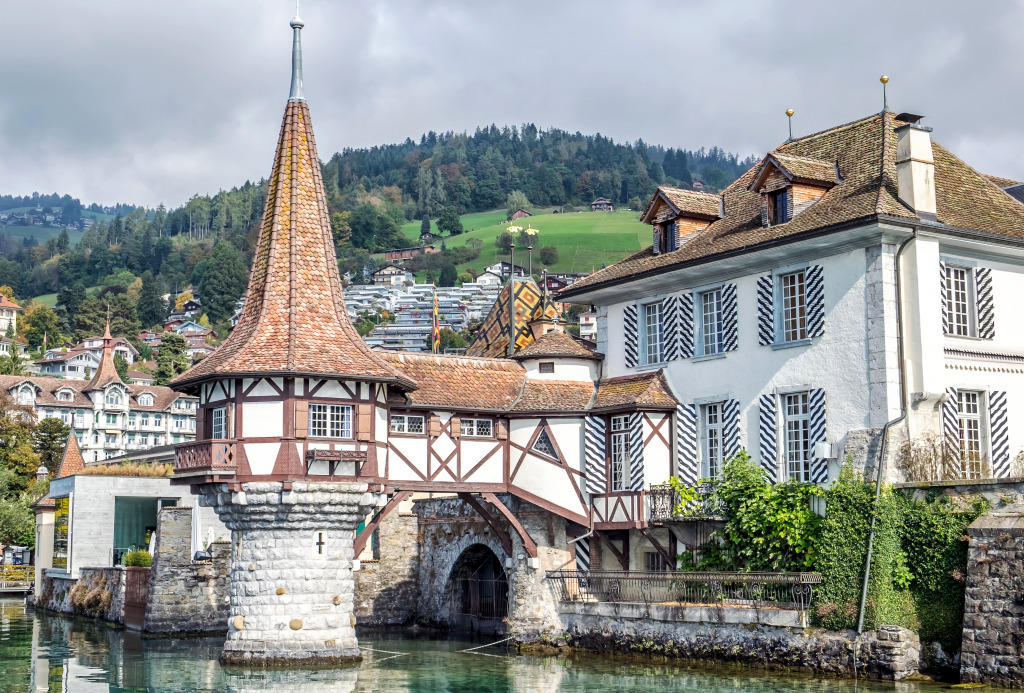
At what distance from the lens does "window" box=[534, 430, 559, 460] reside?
31891 millimetres

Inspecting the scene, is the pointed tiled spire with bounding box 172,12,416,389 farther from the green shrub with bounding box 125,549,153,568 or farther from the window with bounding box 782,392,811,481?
the green shrub with bounding box 125,549,153,568

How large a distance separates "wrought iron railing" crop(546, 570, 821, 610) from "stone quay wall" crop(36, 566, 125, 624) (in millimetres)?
17167

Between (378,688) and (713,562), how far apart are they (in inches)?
317

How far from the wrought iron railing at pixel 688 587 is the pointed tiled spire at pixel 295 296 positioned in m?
6.53

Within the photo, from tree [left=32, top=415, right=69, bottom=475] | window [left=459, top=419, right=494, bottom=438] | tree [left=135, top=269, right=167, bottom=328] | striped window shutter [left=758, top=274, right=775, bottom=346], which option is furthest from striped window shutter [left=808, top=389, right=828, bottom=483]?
tree [left=135, top=269, right=167, bottom=328]

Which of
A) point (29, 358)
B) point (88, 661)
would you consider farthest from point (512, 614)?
point (29, 358)

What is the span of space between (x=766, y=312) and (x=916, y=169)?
451 centimetres

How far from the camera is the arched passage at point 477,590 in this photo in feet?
121

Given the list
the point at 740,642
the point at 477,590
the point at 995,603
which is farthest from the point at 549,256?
the point at 995,603

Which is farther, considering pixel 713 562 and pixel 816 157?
pixel 816 157

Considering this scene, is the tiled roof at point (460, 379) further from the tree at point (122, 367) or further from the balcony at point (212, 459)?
the tree at point (122, 367)

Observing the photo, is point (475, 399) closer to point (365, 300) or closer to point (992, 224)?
point (992, 224)

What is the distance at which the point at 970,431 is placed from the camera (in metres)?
26.6

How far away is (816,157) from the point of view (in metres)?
30.0
